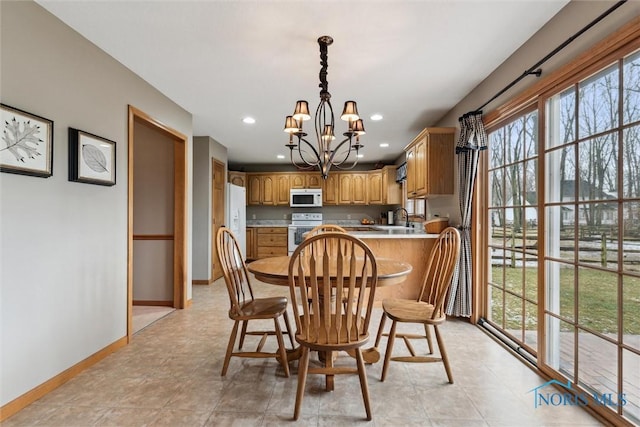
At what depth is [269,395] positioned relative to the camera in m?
1.95

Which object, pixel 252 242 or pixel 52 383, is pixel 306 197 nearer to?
pixel 252 242

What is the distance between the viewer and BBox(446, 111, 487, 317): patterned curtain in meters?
3.10

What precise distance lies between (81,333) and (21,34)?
188 centimetres

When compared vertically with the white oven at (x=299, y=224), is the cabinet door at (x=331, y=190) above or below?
above

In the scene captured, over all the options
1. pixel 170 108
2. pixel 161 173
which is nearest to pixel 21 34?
pixel 170 108

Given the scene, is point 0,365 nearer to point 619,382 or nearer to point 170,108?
point 170,108

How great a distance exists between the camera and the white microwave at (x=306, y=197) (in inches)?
288

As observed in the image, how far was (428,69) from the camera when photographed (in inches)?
107

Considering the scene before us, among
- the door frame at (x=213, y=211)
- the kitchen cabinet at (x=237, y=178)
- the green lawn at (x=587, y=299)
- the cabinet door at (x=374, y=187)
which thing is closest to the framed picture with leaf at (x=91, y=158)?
the door frame at (x=213, y=211)

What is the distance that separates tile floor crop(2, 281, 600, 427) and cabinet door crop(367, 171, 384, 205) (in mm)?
4800

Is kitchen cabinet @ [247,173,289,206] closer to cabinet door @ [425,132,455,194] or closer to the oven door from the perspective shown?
the oven door

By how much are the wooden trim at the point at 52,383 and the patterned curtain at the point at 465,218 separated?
302 centimetres

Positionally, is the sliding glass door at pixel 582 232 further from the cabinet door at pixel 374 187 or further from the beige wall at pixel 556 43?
the cabinet door at pixel 374 187

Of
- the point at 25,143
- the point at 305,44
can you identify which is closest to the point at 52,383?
the point at 25,143
